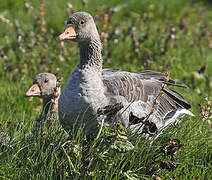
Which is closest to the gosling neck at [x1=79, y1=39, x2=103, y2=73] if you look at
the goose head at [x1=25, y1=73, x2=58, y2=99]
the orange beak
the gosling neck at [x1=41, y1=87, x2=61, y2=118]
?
the orange beak

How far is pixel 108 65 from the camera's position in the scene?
22.1 feet

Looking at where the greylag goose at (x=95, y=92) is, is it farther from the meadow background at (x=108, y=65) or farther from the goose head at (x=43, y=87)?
the goose head at (x=43, y=87)

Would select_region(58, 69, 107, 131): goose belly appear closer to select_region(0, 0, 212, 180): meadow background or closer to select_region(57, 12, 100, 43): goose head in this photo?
select_region(0, 0, 212, 180): meadow background

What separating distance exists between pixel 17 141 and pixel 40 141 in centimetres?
25

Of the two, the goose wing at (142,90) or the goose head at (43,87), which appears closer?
the goose wing at (142,90)

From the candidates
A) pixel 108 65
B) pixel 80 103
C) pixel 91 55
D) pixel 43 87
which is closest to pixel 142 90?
pixel 91 55

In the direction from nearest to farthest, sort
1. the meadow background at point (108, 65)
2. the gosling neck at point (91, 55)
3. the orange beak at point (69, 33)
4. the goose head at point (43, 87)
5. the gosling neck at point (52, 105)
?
the meadow background at point (108, 65) → the gosling neck at point (52, 105) → the orange beak at point (69, 33) → the gosling neck at point (91, 55) → the goose head at point (43, 87)

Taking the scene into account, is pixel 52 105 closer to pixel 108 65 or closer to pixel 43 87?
pixel 43 87

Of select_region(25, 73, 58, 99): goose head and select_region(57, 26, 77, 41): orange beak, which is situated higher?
select_region(57, 26, 77, 41): orange beak

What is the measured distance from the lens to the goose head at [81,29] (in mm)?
3983

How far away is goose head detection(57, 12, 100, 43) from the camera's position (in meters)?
3.98

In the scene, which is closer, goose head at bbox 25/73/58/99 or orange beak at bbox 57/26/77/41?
orange beak at bbox 57/26/77/41

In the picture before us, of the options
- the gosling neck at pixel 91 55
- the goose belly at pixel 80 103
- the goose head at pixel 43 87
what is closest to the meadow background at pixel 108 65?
the goose belly at pixel 80 103

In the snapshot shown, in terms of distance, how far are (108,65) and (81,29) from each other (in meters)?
2.76
